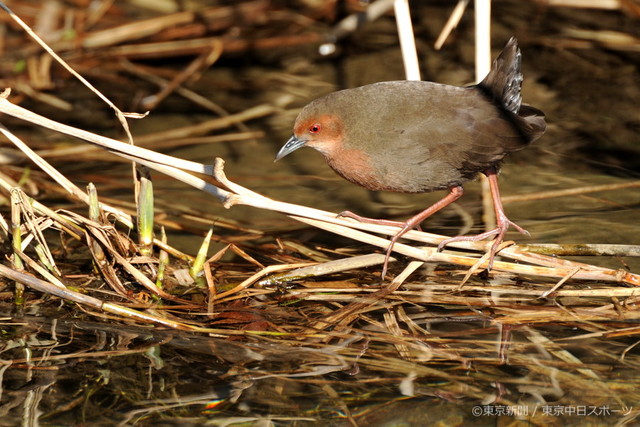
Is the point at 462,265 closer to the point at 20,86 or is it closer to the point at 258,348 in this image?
the point at 258,348

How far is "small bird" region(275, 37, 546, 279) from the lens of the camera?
3596 mm

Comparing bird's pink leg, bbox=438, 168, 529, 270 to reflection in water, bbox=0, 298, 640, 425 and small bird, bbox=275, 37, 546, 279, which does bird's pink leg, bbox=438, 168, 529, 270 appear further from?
reflection in water, bbox=0, 298, 640, 425

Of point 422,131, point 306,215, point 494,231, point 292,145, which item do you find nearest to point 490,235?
point 494,231

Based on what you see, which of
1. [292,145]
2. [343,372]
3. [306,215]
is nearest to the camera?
[343,372]

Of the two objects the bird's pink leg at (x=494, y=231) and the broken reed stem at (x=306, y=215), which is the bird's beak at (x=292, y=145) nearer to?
the broken reed stem at (x=306, y=215)

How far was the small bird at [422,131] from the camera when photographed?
3596 millimetres

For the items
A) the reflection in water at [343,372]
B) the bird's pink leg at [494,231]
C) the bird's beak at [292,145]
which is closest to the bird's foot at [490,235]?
the bird's pink leg at [494,231]

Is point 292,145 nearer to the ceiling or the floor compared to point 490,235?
nearer to the ceiling

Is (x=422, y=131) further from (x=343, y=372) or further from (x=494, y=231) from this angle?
(x=343, y=372)

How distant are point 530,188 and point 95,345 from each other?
8.78 ft

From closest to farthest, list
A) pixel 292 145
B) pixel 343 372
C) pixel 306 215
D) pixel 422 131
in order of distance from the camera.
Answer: pixel 343 372
pixel 306 215
pixel 422 131
pixel 292 145

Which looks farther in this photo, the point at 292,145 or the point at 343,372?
the point at 292,145

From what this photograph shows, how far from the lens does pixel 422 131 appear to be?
3602 millimetres

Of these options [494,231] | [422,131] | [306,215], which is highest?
[422,131]
